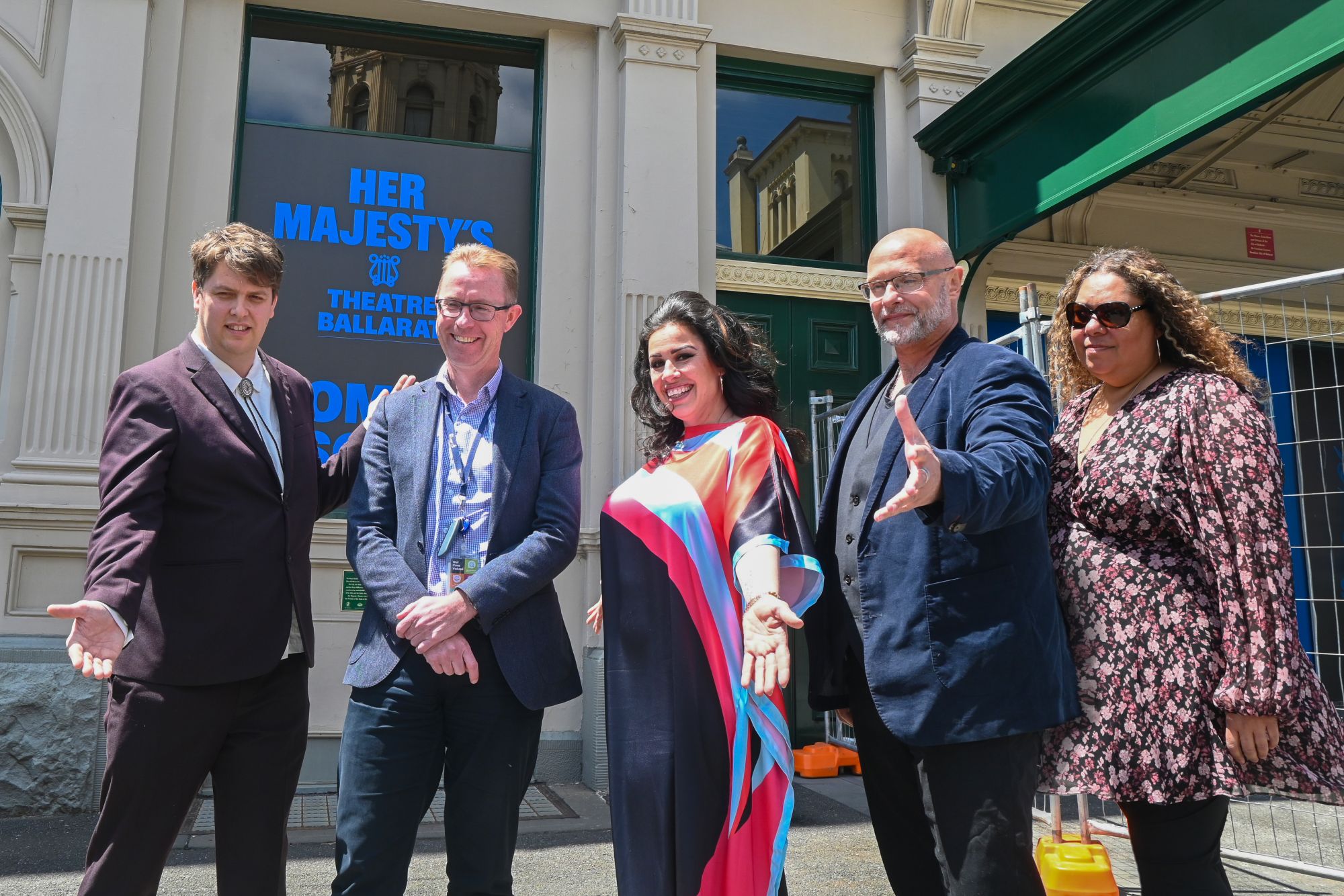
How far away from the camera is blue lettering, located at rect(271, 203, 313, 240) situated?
6441 mm

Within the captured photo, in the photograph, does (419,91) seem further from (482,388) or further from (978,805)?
(978,805)

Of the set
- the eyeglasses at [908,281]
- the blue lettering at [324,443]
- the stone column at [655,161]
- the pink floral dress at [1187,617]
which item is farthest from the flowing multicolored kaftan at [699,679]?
the blue lettering at [324,443]

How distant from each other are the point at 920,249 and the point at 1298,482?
145 inches

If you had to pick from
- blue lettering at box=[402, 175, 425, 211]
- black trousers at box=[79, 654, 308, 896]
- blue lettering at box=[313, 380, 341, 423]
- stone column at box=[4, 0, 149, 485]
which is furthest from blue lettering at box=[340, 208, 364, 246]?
black trousers at box=[79, 654, 308, 896]

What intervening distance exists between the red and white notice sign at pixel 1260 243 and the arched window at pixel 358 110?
7398 millimetres

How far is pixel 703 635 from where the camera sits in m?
2.45

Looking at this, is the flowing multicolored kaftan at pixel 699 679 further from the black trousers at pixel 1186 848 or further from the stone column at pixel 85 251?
the stone column at pixel 85 251

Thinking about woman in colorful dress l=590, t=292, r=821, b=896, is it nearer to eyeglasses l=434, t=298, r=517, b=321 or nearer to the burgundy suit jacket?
eyeglasses l=434, t=298, r=517, b=321

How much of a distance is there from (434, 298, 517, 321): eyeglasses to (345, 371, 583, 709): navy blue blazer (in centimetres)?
22

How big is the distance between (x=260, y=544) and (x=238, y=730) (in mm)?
477

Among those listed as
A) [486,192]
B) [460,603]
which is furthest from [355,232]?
[460,603]

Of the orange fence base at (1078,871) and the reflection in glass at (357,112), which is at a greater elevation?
the reflection in glass at (357,112)

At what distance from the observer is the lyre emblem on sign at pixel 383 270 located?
21.5ft

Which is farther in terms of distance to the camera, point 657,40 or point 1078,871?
point 657,40
